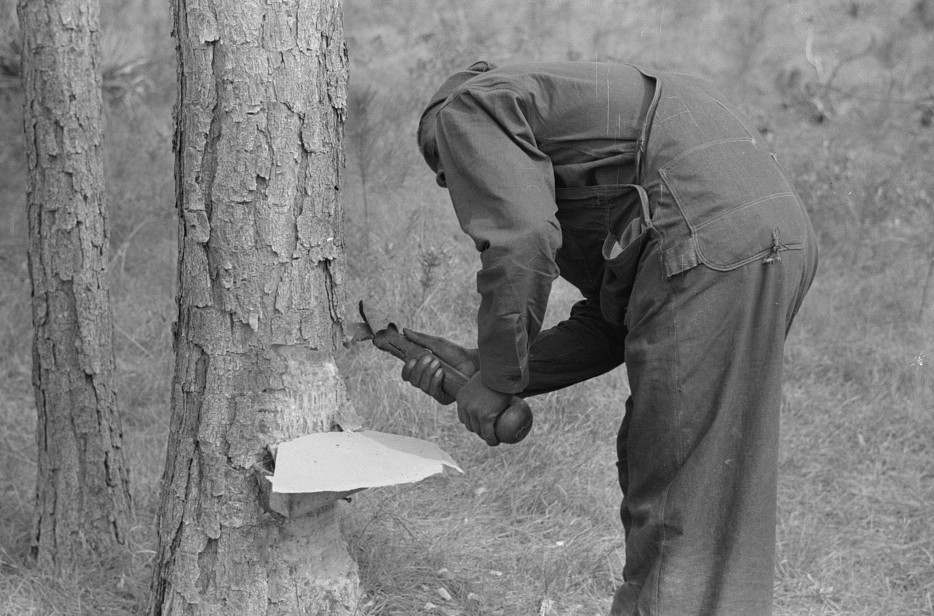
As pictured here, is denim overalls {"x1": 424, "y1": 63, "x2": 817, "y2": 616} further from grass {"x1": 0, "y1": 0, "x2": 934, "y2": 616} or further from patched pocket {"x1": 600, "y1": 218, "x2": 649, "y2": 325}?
grass {"x1": 0, "y1": 0, "x2": 934, "y2": 616}

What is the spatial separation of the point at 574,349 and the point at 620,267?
0.59 meters

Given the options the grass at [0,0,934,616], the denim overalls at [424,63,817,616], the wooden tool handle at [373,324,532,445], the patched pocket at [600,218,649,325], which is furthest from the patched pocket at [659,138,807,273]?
the grass at [0,0,934,616]

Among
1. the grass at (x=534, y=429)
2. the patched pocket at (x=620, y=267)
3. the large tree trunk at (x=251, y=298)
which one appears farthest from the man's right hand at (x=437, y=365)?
the grass at (x=534, y=429)

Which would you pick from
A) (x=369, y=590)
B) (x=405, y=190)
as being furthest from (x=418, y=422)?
(x=405, y=190)

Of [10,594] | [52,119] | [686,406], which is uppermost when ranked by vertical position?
[52,119]

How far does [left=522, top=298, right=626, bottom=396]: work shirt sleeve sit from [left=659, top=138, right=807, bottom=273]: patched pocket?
0.68 m

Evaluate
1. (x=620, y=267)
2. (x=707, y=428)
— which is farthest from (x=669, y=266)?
(x=707, y=428)

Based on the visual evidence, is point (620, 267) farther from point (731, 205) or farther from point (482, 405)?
point (482, 405)

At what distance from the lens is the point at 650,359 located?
2135 mm

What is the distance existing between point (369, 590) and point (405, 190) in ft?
10.6

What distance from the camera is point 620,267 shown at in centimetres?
217

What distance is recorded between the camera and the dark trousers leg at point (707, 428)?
6.77 ft

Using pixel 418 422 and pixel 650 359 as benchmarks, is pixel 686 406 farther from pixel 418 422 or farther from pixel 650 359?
pixel 418 422

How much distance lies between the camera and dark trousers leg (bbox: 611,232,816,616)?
81.3 inches
